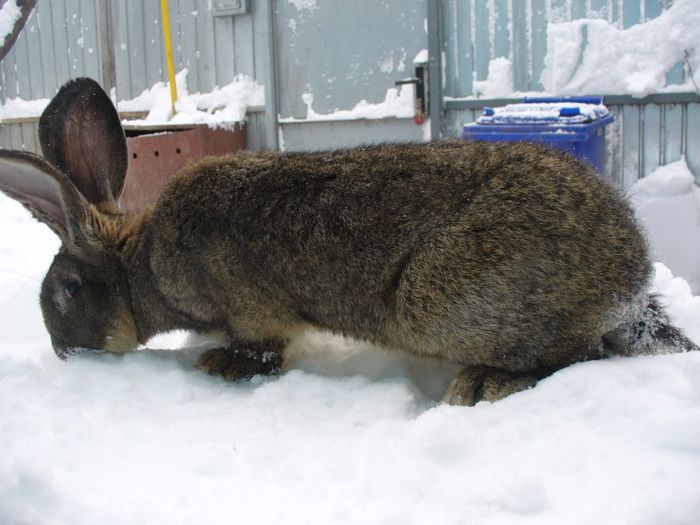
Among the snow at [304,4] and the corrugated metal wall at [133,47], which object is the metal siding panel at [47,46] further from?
the snow at [304,4]

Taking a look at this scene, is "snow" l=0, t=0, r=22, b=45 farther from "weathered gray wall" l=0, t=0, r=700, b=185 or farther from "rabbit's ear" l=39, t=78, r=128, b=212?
"weathered gray wall" l=0, t=0, r=700, b=185

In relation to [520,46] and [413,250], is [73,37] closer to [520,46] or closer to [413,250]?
[520,46]

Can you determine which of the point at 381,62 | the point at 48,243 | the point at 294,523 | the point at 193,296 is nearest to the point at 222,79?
the point at 381,62

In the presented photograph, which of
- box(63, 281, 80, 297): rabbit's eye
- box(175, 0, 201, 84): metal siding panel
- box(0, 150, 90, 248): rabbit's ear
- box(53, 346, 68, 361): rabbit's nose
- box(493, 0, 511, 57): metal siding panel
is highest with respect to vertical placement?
box(175, 0, 201, 84): metal siding panel

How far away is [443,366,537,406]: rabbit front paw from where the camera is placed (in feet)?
9.23

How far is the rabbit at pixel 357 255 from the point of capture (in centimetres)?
279

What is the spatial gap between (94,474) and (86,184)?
75.7 inches

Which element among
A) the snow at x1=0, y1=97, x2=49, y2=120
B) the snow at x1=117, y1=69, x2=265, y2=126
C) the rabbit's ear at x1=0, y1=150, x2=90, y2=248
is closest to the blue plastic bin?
the rabbit's ear at x1=0, y1=150, x2=90, y2=248

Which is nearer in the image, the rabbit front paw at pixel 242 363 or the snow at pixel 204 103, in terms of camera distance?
the rabbit front paw at pixel 242 363

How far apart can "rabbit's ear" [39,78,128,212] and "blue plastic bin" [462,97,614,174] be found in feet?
9.10

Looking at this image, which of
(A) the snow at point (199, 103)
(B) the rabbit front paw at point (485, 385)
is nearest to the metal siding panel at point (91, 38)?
(A) the snow at point (199, 103)

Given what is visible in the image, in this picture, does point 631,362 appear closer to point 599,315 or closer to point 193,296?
point 599,315

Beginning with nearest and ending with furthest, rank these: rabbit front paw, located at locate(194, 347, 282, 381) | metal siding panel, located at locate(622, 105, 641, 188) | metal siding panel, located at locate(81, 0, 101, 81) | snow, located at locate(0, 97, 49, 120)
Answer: rabbit front paw, located at locate(194, 347, 282, 381) < metal siding panel, located at locate(622, 105, 641, 188) < metal siding panel, located at locate(81, 0, 101, 81) < snow, located at locate(0, 97, 49, 120)

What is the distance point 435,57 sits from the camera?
7.54 m
